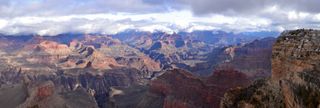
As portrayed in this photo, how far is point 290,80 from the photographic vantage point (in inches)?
1266

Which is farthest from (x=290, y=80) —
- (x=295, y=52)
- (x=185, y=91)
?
(x=185, y=91)

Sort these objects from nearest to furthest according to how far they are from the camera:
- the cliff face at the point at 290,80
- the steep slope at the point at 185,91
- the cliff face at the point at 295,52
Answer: the cliff face at the point at 290,80, the cliff face at the point at 295,52, the steep slope at the point at 185,91

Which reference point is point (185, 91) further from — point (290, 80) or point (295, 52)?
point (290, 80)

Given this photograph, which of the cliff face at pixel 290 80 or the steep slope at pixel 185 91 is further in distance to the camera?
the steep slope at pixel 185 91

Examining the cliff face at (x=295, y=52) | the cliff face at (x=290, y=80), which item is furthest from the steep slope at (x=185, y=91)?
the cliff face at (x=290, y=80)

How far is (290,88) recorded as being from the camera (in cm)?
3153

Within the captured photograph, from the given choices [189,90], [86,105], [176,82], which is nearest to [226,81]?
[189,90]

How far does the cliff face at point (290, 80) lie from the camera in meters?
29.9

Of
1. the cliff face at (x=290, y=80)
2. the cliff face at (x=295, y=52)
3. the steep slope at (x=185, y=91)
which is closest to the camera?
the cliff face at (x=290, y=80)

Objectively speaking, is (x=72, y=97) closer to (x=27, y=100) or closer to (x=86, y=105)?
(x=86, y=105)

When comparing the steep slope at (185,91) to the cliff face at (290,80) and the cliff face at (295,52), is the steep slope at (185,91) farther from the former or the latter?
the cliff face at (290,80)

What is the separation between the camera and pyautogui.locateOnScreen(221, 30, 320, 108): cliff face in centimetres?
2991

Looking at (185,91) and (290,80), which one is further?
(185,91)

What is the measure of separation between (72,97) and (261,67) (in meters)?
74.9
